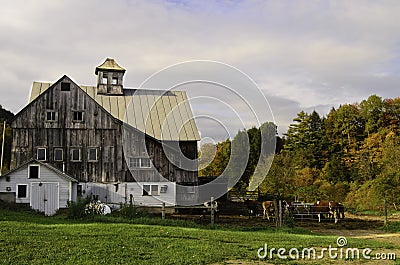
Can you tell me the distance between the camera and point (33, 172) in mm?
29094

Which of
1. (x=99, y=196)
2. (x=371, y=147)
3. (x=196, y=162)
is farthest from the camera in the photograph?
(x=371, y=147)

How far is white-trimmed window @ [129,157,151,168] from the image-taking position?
33.6 metres

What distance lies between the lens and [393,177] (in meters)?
26.8

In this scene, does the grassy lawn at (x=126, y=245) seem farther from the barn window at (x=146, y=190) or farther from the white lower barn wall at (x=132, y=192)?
the barn window at (x=146, y=190)

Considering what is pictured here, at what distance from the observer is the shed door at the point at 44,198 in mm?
28844

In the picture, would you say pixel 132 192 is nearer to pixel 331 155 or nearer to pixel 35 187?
pixel 35 187

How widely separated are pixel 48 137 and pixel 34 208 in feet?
19.9

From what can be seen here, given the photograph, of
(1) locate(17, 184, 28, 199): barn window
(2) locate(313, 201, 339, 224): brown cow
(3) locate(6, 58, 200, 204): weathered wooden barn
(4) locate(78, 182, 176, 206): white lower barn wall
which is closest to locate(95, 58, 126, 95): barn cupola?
(3) locate(6, 58, 200, 204): weathered wooden barn

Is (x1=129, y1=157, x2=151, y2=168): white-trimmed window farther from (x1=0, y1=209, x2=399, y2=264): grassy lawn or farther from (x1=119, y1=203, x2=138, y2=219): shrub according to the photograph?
(x1=0, y1=209, x2=399, y2=264): grassy lawn

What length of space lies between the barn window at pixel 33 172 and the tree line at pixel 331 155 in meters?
12.1

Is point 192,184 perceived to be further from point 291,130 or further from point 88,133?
point 291,130

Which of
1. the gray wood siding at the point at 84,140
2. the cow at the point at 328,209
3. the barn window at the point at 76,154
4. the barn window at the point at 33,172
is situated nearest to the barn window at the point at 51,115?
the gray wood siding at the point at 84,140

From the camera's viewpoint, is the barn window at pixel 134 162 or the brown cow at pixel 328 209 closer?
the brown cow at pixel 328 209

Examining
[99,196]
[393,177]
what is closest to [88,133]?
[99,196]
